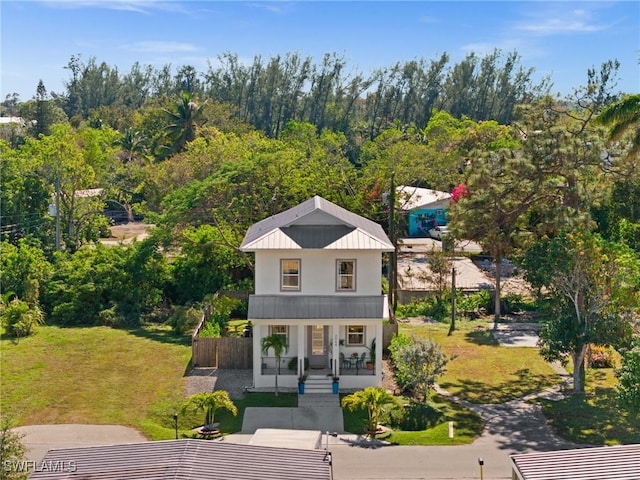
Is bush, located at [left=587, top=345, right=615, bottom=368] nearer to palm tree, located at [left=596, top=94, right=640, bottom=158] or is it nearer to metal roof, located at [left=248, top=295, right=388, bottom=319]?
palm tree, located at [left=596, top=94, right=640, bottom=158]

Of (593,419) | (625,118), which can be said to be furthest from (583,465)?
(625,118)

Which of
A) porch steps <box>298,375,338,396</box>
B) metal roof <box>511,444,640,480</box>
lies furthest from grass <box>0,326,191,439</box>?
metal roof <box>511,444,640,480</box>

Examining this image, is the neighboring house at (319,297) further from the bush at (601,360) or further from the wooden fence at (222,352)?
the bush at (601,360)

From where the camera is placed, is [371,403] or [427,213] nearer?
[371,403]

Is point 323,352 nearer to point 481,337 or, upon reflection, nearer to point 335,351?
point 335,351

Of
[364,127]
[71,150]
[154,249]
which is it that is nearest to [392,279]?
[154,249]

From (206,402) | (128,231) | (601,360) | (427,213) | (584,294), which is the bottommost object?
(206,402)

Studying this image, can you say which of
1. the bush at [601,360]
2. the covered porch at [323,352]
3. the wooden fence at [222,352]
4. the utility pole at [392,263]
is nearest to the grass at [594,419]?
the bush at [601,360]
